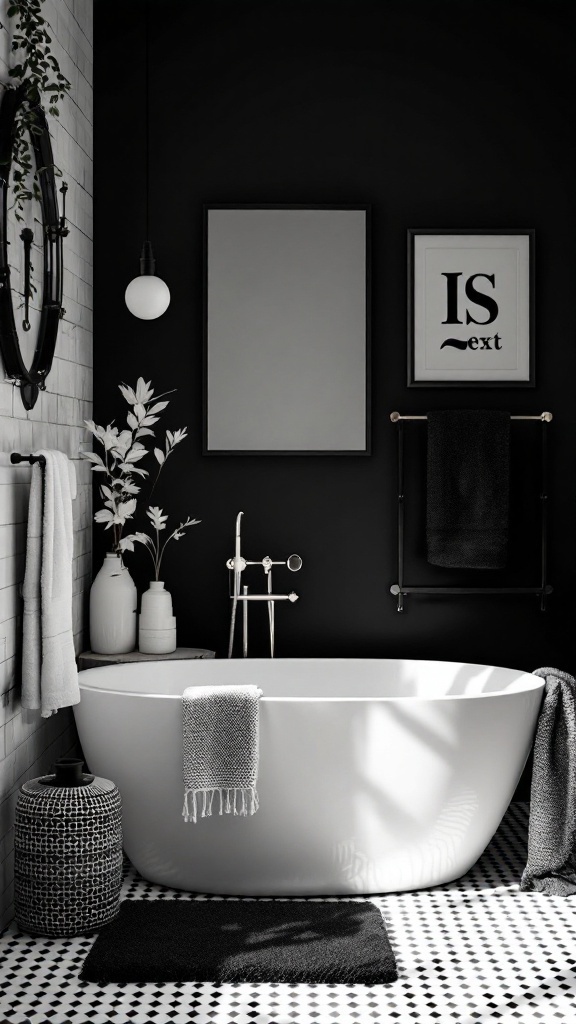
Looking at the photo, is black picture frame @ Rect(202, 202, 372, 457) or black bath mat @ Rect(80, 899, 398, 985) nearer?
black bath mat @ Rect(80, 899, 398, 985)

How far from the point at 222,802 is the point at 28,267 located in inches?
67.5

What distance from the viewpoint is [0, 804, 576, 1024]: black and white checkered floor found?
244 cm

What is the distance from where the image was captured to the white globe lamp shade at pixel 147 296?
3.73 metres

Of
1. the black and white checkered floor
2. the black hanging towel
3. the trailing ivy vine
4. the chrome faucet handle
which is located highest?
the trailing ivy vine

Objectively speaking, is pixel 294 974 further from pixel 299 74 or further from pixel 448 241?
pixel 299 74

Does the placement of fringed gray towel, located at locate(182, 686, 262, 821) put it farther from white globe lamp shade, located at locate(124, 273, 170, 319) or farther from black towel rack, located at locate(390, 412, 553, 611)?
white globe lamp shade, located at locate(124, 273, 170, 319)

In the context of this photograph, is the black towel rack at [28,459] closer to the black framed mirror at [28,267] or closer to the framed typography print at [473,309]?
the black framed mirror at [28,267]

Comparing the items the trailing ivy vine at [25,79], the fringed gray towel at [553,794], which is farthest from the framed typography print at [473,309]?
the trailing ivy vine at [25,79]

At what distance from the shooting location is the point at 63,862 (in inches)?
112

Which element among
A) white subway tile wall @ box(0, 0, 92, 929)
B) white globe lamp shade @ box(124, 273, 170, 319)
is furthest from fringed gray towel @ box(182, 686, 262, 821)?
white globe lamp shade @ box(124, 273, 170, 319)

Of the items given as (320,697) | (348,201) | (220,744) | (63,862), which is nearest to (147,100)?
(348,201)

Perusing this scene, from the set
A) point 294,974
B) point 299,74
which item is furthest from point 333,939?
point 299,74

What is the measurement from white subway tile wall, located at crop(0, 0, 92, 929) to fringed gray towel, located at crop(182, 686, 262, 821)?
53cm

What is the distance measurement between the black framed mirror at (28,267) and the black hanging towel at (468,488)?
A: 1543 millimetres
